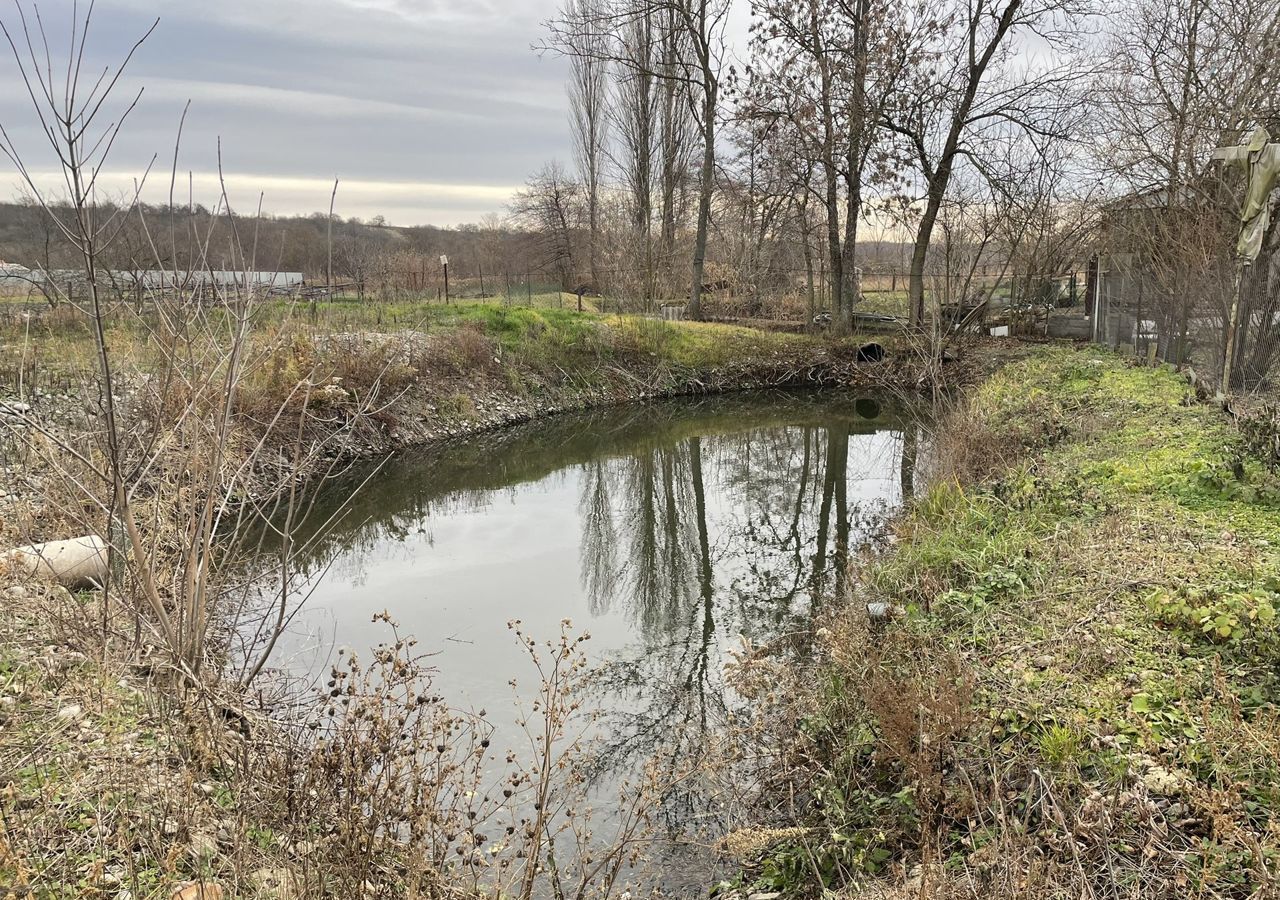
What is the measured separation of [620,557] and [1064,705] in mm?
5519

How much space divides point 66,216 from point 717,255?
87.4 feet

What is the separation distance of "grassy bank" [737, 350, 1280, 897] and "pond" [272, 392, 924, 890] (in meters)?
0.83

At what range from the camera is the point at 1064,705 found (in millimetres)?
3504

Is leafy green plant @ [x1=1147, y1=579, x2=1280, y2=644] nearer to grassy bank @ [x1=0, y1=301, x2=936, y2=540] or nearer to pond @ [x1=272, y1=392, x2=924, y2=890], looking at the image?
pond @ [x1=272, y1=392, x2=924, y2=890]

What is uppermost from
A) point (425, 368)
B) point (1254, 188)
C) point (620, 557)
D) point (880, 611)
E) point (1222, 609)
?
point (1254, 188)

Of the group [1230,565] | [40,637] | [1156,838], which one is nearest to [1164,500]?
[1230,565]

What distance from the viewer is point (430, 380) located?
15.2 m

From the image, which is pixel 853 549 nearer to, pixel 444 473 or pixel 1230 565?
pixel 1230 565

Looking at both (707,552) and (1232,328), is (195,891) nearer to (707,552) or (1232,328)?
(707,552)

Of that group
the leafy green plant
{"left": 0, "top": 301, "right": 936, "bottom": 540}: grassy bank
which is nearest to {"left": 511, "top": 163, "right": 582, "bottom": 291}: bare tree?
{"left": 0, "top": 301, "right": 936, "bottom": 540}: grassy bank

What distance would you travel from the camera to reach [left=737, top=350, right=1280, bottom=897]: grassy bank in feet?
8.84

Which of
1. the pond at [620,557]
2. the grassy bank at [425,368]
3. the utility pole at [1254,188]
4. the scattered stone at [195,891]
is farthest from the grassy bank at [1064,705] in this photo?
the grassy bank at [425,368]

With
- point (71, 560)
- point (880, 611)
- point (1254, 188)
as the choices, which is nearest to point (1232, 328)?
point (1254, 188)

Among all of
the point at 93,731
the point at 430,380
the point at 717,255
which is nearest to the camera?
the point at 93,731
